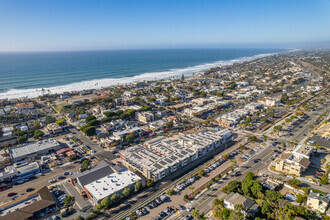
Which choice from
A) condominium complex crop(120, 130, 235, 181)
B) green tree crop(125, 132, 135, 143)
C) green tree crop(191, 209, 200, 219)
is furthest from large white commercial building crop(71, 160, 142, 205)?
green tree crop(125, 132, 135, 143)

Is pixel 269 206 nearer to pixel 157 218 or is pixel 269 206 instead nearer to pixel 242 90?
pixel 157 218

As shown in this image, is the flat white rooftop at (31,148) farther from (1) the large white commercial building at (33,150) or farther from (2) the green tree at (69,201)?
(2) the green tree at (69,201)

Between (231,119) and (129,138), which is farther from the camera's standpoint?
(231,119)

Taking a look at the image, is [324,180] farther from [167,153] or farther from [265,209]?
[167,153]

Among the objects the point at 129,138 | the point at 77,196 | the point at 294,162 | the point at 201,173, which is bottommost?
the point at 77,196

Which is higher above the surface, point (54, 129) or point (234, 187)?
point (54, 129)

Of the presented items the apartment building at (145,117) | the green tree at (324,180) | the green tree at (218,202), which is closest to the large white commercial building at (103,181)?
the green tree at (218,202)

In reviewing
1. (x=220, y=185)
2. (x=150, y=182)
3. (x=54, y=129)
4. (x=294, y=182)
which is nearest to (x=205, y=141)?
(x=220, y=185)
